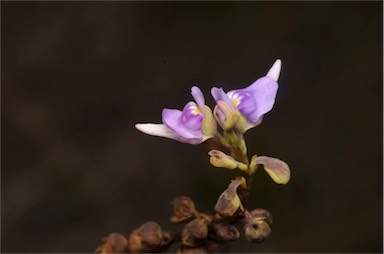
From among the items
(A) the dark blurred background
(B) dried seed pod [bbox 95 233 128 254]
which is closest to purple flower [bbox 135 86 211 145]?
(B) dried seed pod [bbox 95 233 128 254]

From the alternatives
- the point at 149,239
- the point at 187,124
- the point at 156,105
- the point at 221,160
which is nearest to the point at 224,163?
the point at 221,160

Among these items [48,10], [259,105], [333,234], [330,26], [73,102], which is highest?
[48,10]

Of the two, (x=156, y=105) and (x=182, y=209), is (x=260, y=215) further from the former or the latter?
(x=156, y=105)

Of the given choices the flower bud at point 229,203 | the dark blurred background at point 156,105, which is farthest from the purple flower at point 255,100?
the dark blurred background at point 156,105

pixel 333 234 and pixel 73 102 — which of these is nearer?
pixel 333 234

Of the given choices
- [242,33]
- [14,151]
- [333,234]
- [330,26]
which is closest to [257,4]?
[242,33]

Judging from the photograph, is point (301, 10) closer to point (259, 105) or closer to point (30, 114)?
point (30, 114)

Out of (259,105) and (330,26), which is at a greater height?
(330,26)
